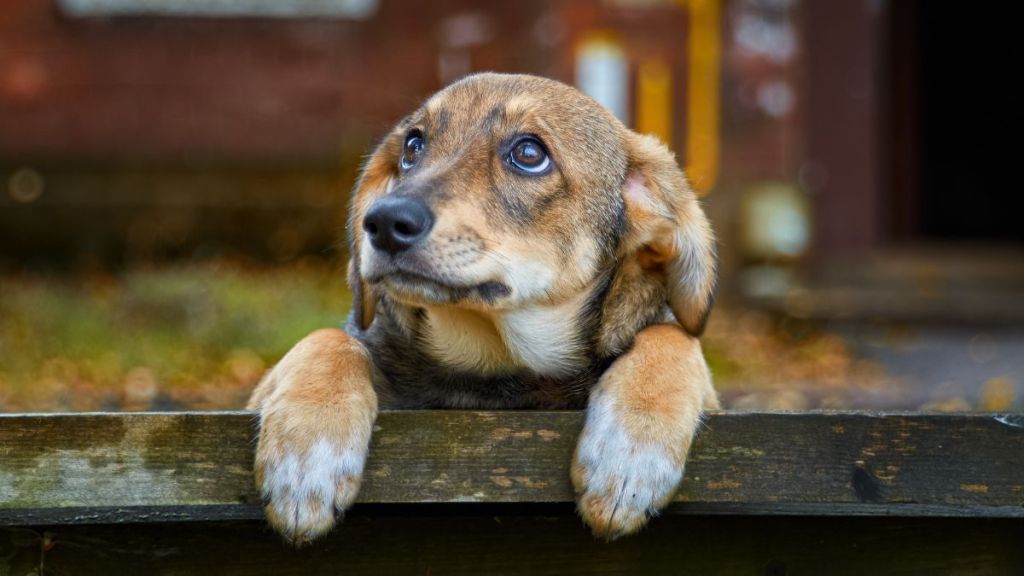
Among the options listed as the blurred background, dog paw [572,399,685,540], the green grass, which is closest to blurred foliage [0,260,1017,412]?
the green grass

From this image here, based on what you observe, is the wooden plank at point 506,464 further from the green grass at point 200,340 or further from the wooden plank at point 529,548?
the green grass at point 200,340

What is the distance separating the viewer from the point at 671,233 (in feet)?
10.9

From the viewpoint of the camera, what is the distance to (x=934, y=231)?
57.2ft

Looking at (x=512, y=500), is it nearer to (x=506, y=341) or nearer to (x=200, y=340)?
(x=506, y=341)

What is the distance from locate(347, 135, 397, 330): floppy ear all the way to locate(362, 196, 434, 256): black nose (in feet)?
1.55

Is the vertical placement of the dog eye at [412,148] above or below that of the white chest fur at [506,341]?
above

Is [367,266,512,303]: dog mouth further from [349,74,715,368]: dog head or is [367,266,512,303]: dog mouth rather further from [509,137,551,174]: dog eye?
[509,137,551,174]: dog eye

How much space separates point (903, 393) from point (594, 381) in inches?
163

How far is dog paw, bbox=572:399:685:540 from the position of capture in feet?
7.98

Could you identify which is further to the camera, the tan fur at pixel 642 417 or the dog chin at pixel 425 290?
the dog chin at pixel 425 290

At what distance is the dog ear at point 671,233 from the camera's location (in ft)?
10.6

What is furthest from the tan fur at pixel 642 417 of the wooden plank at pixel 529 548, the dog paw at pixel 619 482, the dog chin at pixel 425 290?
the dog chin at pixel 425 290

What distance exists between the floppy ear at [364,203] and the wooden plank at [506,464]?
828 millimetres

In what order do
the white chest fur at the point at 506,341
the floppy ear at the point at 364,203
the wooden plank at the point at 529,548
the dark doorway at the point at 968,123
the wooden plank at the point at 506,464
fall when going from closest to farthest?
the wooden plank at the point at 506,464 → the wooden plank at the point at 529,548 → the white chest fur at the point at 506,341 → the floppy ear at the point at 364,203 → the dark doorway at the point at 968,123
